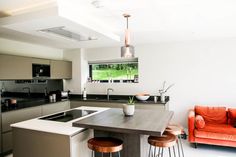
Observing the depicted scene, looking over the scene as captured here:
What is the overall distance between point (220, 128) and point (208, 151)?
509mm

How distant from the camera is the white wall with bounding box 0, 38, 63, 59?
13.2 feet

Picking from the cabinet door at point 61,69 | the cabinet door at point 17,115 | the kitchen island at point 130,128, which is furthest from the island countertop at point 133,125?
the cabinet door at point 61,69

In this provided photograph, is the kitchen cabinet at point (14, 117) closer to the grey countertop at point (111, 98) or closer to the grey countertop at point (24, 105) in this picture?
the grey countertop at point (24, 105)

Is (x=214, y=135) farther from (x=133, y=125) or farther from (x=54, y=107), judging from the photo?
(x=54, y=107)

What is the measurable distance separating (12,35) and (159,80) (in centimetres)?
352

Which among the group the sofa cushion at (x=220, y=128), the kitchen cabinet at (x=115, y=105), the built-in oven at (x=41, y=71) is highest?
the built-in oven at (x=41, y=71)

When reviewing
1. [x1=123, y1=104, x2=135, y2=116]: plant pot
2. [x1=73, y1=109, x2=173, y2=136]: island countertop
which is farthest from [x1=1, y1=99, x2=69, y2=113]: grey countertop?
[x1=123, y1=104, x2=135, y2=116]: plant pot

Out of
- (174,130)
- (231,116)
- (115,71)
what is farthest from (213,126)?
(115,71)

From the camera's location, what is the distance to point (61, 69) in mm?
5148

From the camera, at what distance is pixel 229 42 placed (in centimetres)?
437

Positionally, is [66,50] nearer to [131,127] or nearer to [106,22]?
[106,22]

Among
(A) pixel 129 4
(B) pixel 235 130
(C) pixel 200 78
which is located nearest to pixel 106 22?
(A) pixel 129 4

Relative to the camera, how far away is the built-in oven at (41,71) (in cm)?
436

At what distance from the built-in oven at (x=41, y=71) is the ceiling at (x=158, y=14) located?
90 centimetres
